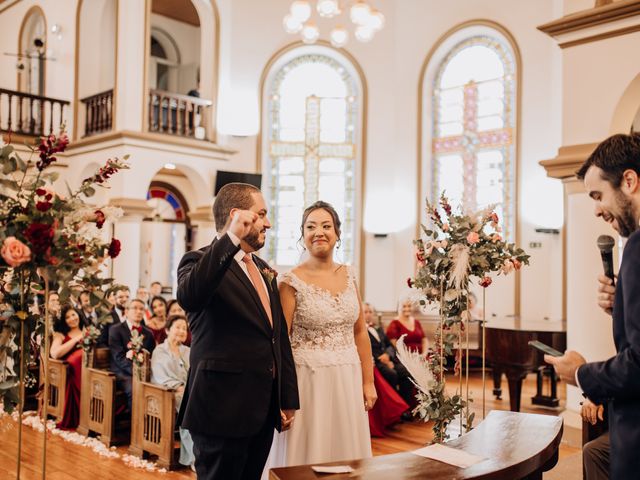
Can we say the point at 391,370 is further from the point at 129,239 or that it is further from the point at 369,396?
the point at 129,239

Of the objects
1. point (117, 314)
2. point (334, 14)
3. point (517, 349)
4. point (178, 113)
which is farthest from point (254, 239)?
point (178, 113)

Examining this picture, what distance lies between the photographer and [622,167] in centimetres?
197

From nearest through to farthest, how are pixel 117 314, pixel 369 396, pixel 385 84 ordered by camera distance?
pixel 369 396
pixel 117 314
pixel 385 84

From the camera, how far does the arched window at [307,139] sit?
39.4 feet

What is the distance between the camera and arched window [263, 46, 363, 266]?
39.4ft

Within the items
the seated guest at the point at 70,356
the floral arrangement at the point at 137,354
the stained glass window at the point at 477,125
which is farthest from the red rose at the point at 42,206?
the stained glass window at the point at 477,125

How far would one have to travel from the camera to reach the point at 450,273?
3.83 metres

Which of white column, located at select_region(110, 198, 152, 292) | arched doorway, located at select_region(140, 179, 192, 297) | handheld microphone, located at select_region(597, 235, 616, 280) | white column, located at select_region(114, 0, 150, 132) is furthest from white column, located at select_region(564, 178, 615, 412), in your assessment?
arched doorway, located at select_region(140, 179, 192, 297)

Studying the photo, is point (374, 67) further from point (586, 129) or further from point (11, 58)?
point (11, 58)

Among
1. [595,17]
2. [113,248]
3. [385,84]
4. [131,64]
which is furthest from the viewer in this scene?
[385,84]

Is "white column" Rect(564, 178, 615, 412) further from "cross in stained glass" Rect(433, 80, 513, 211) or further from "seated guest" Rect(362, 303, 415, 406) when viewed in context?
"cross in stained glass" Rect(433, 80, 513, 211)

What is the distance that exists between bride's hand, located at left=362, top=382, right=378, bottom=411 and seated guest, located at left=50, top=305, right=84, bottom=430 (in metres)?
3.95

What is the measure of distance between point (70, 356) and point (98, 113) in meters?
5.96

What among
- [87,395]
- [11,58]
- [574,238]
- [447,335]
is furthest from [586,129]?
[11,58]
